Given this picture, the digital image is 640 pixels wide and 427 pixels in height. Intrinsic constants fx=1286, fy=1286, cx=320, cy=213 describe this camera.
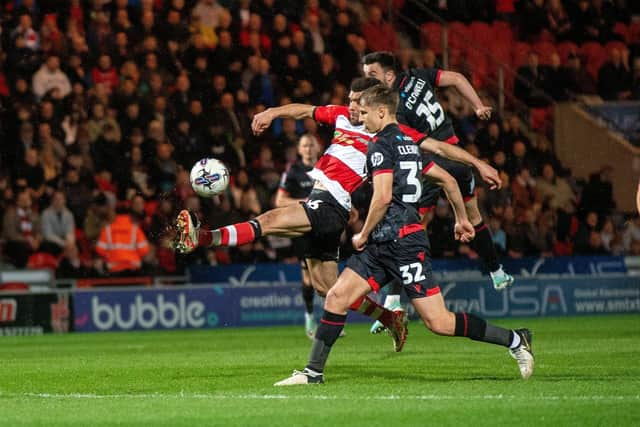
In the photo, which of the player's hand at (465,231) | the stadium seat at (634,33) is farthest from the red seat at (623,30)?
the player's hand at (465,231)

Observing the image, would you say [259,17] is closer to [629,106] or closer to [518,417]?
[629,106]

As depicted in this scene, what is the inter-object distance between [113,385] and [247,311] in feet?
32.7

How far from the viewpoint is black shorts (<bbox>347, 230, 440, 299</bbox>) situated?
370 inches

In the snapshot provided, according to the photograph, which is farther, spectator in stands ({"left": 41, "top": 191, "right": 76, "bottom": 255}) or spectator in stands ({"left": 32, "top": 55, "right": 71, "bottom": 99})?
spectator in stands ({"left": 32, "top": 55, "right": 71, "bottom": 99})

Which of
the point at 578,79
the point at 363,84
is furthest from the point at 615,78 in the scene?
the point at 363,84

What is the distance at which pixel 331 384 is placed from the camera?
32.2 feet

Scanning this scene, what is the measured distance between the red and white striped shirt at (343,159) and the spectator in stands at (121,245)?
865 centimetres

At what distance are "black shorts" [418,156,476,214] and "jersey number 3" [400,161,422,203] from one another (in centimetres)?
346

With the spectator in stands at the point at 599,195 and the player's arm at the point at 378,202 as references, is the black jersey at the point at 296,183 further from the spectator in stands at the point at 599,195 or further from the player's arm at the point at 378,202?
the spectator in stands at the point at 599,195

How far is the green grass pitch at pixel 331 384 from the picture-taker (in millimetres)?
7809

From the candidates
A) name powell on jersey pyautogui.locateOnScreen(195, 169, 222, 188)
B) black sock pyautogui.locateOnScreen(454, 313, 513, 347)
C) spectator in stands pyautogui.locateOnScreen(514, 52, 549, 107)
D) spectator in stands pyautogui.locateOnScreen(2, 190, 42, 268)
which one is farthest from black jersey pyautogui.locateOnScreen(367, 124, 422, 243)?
spectator in stands pyautogui.locateOnScreen(514, 52, 549, 107)

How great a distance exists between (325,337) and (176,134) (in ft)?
39.1

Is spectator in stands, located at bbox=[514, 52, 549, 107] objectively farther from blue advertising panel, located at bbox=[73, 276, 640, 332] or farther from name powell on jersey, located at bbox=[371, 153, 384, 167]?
name powell on jersey, located at bbox=[371, 153, 384, 167]

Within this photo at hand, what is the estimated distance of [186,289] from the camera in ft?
64.1
